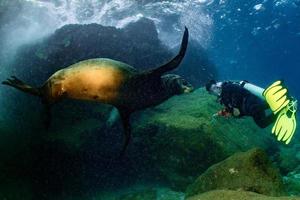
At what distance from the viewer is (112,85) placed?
3348 millimetres

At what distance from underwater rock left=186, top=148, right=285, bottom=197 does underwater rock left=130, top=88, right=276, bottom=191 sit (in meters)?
3.23

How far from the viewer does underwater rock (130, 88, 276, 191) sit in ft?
28.7

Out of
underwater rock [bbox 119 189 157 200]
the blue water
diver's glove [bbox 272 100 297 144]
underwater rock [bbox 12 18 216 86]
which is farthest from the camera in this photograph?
the blue water

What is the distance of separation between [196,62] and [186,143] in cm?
1091

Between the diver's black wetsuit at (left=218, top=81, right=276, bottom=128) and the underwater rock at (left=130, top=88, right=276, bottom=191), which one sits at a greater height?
the diver's black wetsuit at (left=218, top=81, right=276, bottom=128)

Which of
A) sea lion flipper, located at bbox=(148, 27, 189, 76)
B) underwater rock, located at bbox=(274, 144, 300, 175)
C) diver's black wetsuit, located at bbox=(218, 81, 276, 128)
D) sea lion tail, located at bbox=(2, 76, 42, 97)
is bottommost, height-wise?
underwater rock, located at bbox=(274, 144, 300, 175)

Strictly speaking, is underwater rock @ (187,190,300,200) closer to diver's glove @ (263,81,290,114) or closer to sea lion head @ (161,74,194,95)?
sea lion head @ (161,74,194,95)

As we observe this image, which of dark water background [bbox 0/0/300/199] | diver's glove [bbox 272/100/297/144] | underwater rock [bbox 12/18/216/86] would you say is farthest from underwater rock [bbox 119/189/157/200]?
underwater rock [bbox 12/18/216/86]

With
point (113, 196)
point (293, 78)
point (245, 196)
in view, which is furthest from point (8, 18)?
point (293, 78)

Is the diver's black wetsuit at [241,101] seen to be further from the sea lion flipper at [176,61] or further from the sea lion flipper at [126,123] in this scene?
the sea lion flipper at [176,61]

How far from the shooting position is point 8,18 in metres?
13.6

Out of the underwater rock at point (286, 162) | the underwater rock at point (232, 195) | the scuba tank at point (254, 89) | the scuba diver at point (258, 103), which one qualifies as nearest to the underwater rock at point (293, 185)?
the underwater rock at point (286, 162)

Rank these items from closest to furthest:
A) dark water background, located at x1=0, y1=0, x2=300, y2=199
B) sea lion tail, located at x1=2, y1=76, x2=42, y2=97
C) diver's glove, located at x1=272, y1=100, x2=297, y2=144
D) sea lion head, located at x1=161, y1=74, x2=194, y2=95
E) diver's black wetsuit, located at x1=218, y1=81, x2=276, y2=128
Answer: sea lion head, located at x1=161, y1=74, x2=194, y2=95 < sea lion tail, located at x1=2, y1=76, x2=42, y2=97 < diver's glove, located at x1=272, y1=100, x2=297, y2=144 < diver's black wetsuit, located at x1=218, y1=81, x2=276, y2=128 < dark water background, located at x1=0, y1=0, x2=300, y2=199

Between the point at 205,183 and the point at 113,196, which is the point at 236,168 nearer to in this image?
the point at 205,183
